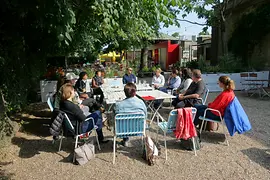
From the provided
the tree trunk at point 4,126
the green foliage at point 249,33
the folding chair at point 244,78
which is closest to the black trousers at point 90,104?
the tree trunk at point 4,126

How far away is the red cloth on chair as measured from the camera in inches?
133

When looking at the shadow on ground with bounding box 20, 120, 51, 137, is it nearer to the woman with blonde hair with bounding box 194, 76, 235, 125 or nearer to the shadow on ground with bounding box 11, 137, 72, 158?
the shadow on ground with bounding box 11, 137, 72, 158

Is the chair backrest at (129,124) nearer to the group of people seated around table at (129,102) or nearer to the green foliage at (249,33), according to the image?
the group of people seated around table at (129,102)

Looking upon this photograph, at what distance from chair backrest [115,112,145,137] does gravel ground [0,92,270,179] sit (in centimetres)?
45

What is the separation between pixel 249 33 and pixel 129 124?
11602 mm

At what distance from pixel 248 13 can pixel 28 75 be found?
12.1m

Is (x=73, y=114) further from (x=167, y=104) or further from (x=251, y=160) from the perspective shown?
(x=167, y=104)

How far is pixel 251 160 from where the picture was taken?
3.35 metres

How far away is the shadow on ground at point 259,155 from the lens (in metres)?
3.26

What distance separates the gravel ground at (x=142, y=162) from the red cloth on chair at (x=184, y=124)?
0.36 metres

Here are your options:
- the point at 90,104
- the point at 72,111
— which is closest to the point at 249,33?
the point at 90,104

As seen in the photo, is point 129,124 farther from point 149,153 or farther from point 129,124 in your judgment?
point 149,153

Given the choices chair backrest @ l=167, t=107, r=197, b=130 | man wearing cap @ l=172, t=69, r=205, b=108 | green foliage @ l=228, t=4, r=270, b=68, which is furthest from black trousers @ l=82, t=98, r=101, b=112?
green foliage @ l=228, t=4, r=270, b=68

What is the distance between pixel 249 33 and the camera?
1227cm
